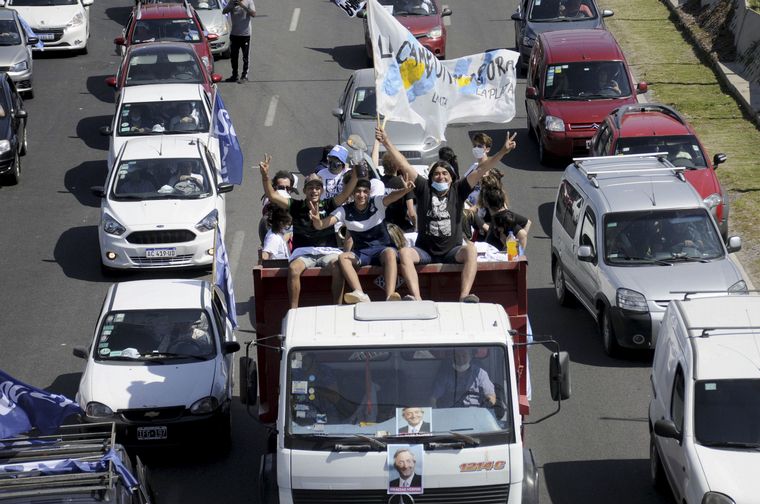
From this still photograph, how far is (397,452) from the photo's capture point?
9.82 metres

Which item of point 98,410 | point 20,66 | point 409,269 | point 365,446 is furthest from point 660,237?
point 20,66

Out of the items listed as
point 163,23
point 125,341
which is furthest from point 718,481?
point 163,23

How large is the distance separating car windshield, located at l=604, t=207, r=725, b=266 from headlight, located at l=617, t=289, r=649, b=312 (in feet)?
2.17

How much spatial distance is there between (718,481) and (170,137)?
1393 centimetres

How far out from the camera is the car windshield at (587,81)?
84.2 ft

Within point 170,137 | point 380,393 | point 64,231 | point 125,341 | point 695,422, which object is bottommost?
point 64,231

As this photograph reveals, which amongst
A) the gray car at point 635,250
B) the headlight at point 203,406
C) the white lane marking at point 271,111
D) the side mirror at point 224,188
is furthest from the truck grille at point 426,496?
the white lane marking at point 271,111

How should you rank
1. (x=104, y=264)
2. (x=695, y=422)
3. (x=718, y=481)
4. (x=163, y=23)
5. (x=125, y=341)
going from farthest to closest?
(x=163, y=23)
(x=104, y=264)
(x=125, y=341)
(x=695, y=422)
(x=718, y=481)

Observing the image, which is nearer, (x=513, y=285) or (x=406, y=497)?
(x=406, y=497)

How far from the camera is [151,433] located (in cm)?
1399

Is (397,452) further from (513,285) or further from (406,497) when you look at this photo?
(513,285)

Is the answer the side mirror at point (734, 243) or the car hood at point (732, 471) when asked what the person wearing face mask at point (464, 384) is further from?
the side mirror at point (734, 243)

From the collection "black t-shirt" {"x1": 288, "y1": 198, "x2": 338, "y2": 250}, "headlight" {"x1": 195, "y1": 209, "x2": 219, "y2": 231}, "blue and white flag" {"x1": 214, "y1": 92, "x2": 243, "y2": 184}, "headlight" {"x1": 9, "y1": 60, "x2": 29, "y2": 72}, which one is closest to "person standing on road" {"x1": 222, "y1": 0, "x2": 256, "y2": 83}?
"headlight" {"x1": 9, "y1": 60, "x2": 29, "y2": 72}

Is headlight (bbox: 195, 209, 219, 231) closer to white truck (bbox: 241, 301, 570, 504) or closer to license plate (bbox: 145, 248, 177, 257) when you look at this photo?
license plate (bbox: 145, 248, 177, 257)
